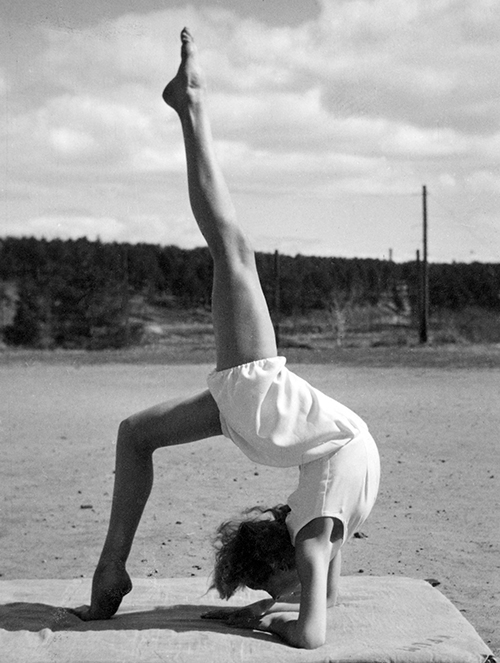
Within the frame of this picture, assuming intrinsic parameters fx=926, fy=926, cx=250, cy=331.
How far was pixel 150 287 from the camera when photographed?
27.2 meters

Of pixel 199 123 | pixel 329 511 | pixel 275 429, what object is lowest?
pixel 329 511

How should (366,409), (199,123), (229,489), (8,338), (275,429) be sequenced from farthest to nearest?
(8,338)
(366,409)
(229,489)
(199,123)
(275,429)

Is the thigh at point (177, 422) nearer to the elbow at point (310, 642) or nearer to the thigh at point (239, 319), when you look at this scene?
the thigh at point (239, 319)

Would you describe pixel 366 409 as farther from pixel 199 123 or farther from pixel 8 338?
pixel 8 338

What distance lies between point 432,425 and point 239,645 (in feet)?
24.6

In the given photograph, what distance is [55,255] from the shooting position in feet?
84.7

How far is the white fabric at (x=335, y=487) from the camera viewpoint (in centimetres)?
315

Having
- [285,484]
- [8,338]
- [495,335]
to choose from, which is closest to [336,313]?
[495,335]

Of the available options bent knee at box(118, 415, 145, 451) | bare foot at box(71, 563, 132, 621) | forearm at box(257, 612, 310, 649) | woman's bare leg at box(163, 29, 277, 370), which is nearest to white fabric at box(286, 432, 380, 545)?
forearm at box(257, 612, 310, 649)

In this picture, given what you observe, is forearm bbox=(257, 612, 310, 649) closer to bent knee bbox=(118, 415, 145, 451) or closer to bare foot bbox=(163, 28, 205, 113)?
bent knee bbox=(118, 415, 145, 451)

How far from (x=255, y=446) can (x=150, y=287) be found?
24.3 meters

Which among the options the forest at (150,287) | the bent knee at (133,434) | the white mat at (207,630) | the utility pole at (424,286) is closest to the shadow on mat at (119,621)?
the white mat at (207,630)

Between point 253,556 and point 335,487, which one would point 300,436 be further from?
point 253,556

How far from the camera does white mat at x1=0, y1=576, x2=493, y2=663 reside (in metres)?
3.05
